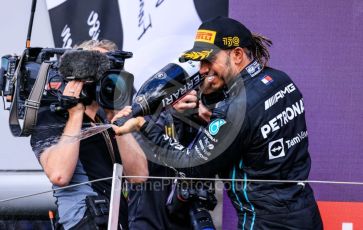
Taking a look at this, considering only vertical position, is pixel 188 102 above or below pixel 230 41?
below

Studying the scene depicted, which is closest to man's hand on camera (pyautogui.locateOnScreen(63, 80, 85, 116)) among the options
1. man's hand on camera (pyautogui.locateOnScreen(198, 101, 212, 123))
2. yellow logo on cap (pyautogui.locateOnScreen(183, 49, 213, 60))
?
yellow logo on cap (pyautogui.locateOnScreen(183, 49, 213, 60))

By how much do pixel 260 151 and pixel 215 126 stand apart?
176 mm

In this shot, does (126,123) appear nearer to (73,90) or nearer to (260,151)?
(73,90)

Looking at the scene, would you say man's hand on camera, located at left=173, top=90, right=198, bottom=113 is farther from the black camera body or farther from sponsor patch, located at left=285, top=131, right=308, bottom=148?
sponsor patch, located at left=285, top=131, right=308, bottom=148

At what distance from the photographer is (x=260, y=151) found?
2840mm

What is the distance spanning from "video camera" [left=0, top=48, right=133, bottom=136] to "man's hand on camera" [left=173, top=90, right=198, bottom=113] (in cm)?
24

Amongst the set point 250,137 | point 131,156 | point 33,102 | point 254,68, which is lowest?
point 131,156

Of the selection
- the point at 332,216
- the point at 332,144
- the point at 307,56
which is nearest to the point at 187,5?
the point at 307,56

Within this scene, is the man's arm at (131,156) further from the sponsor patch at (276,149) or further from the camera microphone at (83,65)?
the sponsor patch at (276,149)

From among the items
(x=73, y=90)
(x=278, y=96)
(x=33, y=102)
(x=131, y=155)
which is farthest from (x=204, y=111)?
(x=33, y=102)

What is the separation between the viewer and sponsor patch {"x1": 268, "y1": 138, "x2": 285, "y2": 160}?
2.84 m

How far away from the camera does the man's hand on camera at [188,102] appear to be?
323 cm

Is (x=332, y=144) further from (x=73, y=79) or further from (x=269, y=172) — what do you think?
(x=73, y=79)

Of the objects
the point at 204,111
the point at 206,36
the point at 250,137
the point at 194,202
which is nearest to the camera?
the point at 250,137
